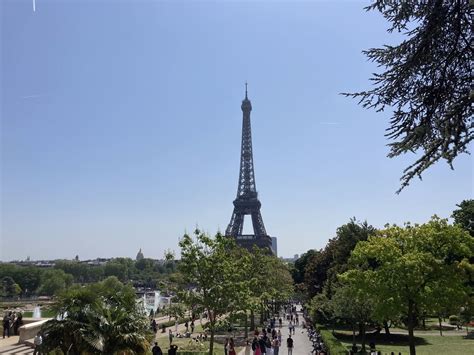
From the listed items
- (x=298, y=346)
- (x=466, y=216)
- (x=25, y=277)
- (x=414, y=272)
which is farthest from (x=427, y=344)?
(x=25, y=277)

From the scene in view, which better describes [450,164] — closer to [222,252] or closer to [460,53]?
[460,53]

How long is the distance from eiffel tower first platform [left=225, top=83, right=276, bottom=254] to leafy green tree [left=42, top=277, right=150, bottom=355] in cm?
8690

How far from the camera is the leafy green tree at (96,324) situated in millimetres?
13180

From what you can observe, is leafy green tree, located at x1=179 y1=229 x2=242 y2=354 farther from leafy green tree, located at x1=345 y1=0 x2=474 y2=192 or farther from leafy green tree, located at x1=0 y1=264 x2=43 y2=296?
leafy green tree, located at x1=0 y1=264 x2=43 y2=296

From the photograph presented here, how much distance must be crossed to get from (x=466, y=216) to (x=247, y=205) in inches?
2479

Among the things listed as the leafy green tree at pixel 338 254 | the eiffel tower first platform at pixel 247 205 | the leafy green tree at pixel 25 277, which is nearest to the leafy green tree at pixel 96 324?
the leafy green tree at pixel 338 254

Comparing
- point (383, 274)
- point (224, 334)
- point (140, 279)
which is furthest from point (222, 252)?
point (140, 279)

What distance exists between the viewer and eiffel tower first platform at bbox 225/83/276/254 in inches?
4060

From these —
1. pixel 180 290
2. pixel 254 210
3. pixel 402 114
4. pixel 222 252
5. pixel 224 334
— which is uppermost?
pixel 254 210

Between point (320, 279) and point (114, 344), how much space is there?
39.6 metres

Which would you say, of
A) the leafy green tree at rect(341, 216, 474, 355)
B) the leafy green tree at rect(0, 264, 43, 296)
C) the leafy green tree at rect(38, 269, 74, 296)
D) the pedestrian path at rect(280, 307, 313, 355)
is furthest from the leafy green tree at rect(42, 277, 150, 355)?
the leafy green tree at rect(0, 264, 43, 296)

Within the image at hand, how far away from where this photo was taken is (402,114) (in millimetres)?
10094

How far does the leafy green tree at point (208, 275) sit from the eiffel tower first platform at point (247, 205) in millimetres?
78014

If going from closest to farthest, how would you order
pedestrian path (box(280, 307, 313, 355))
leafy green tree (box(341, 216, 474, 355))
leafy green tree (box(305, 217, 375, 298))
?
1. leafy green tree (box(341, 216, 474, 355))
2. pedestrian path (box(280, 307, 313, 355))
3. leafy green tree (box(305, 217, 375, 298))
